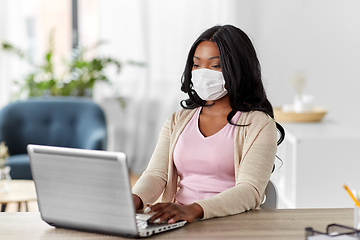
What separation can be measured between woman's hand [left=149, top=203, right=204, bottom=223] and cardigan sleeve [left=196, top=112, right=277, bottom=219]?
0.9 inches

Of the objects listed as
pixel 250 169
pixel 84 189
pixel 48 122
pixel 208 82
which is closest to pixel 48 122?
pixel 48 122

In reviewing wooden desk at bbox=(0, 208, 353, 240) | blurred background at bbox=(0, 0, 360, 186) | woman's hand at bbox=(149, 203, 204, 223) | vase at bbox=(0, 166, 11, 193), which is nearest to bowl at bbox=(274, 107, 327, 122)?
blurred background at bbox=(0, 0, 360, 186)

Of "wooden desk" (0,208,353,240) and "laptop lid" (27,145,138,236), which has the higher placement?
"laptop lid" (27,145,138,236)

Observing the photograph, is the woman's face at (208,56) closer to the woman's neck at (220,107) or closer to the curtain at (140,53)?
the woman's neck at (220,107)

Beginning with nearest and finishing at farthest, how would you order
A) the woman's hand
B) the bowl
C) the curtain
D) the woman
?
1. the woman's hand
2. the woman
3. the bowl
4. the curtain

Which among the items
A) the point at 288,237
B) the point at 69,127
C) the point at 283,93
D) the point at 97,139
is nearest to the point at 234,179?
the point at 288,237

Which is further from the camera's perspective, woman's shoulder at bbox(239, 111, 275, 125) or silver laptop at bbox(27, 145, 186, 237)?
woman's shoulder at bbox(239, 111, 275, 125)

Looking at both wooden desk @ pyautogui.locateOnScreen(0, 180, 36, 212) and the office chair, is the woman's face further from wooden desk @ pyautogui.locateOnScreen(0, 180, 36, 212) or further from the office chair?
the office chair

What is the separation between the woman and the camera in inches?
52.2

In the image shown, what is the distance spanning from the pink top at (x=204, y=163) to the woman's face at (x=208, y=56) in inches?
6.6

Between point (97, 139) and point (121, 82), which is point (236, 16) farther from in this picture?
point (97, 139)

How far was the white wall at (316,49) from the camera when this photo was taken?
3861 mm

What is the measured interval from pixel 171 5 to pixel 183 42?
1.12 ft

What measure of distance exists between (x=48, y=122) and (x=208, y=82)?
222 centimetres
